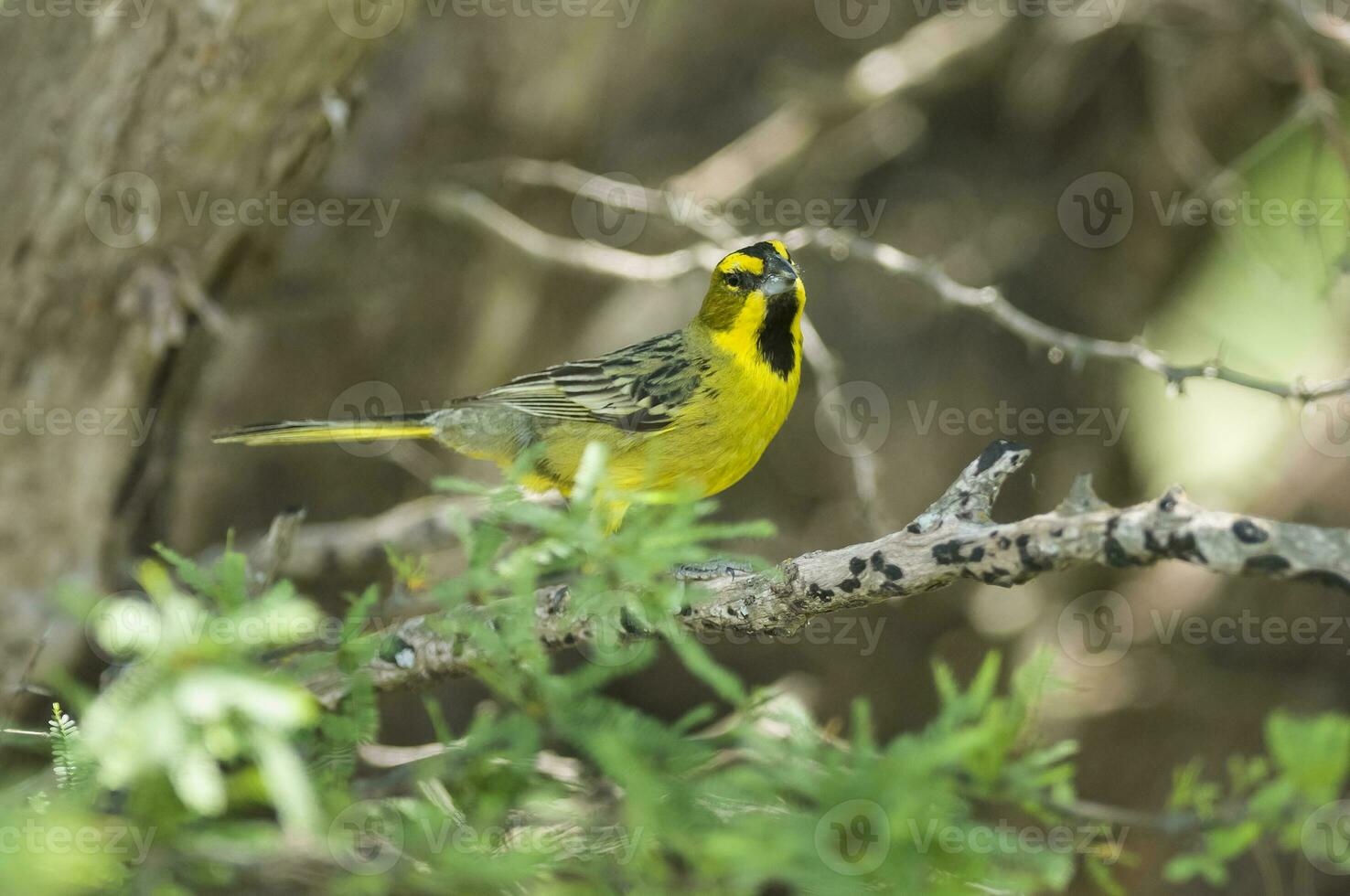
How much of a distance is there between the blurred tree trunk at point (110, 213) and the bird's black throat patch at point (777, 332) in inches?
81.1

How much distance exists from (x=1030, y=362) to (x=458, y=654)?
18.6 ft

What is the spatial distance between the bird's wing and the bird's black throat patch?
33 cm

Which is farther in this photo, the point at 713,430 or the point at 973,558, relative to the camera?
the point at 713,430

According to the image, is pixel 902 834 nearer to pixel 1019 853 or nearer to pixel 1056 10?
pixel 1019 853

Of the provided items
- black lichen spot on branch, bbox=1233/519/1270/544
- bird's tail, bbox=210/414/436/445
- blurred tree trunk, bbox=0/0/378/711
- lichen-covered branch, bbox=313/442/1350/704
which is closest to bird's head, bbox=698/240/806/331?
bird's tail, bbox=210/414/436/445

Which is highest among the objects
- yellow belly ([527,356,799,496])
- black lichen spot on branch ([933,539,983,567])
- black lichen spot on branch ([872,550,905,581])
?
black lichen spot on branch ([933,539,983,567])

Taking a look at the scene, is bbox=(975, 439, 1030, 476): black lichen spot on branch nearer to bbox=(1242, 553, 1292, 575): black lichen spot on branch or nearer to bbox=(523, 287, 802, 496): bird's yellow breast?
bbox=(1242, 553, 1292, 575): black lichen spot on branch

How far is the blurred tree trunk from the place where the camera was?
15.3 ft

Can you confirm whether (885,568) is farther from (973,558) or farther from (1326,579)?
(1326,579)

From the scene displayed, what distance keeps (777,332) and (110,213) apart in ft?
9.43

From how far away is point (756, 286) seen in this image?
5.14 m

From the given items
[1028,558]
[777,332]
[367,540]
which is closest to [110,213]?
[367,540]

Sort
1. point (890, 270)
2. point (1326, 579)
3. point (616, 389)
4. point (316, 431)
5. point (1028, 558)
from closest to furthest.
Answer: point (1326, 579) → point (1028, 558) → point (890, 270) → point (316, 431) → point (616, 389)

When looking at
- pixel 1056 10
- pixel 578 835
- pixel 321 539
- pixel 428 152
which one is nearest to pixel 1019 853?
pixel 578 835
